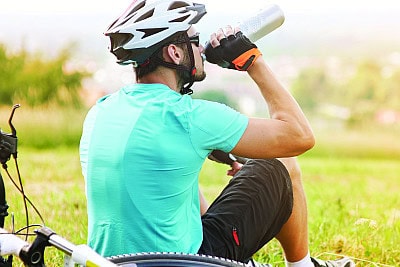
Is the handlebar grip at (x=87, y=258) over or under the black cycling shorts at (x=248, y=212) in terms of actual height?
over

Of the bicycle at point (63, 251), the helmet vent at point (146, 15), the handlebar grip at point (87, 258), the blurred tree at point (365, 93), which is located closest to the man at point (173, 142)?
the helmet vent at point (146, 15)

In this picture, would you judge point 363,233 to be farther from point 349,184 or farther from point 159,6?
point 349,184

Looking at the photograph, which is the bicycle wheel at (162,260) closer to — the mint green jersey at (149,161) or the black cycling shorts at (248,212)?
the mint green jersey at (149,161)

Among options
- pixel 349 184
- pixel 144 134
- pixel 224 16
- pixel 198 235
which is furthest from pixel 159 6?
pixel 224 16

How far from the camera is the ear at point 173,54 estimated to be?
9.91 feet

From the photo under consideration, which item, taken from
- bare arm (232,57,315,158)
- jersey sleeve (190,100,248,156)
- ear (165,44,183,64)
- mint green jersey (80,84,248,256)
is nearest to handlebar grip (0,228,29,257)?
mint green jersey (80,84,248,256)

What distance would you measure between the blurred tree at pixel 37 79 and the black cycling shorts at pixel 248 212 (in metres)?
6.04

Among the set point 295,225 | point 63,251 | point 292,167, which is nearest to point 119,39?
point 292,167

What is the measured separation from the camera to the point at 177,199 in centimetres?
290

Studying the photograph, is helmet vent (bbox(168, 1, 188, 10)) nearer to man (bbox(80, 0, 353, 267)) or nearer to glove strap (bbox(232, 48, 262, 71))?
man (bbox(80, 0, 353, 267))

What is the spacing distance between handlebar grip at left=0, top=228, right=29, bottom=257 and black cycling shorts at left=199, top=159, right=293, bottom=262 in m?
0.90

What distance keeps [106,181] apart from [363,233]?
1.94m

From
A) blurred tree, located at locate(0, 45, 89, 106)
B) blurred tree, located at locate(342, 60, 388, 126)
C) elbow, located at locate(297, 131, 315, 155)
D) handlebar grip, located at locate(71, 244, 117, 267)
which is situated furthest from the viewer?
blurred tree, located at locate(342, 60, 388, 126)

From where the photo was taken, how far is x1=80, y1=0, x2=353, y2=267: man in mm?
2824
